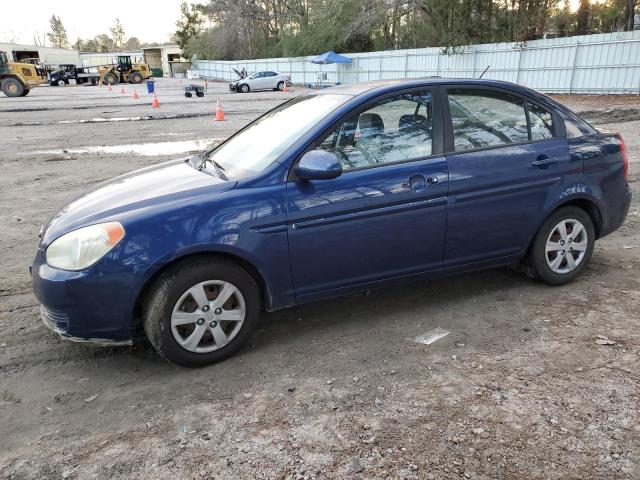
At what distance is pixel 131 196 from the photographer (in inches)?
136

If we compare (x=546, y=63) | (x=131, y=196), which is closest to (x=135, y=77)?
(x=546, y=63)

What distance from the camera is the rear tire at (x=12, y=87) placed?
106 feet

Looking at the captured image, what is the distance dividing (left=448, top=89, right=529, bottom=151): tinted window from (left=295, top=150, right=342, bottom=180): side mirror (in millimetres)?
1059

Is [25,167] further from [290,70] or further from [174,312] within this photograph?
[290,70]

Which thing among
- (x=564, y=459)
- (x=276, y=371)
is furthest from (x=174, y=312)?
(x=564, y=459)

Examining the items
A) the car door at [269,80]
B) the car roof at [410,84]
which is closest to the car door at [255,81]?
the car door at [269,80]

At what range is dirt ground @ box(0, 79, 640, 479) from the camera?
250 centimetres

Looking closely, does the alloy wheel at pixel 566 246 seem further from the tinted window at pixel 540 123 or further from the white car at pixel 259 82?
the white car at pixel 259 82

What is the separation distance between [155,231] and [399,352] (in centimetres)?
171

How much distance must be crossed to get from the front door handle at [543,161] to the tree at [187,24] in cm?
9630

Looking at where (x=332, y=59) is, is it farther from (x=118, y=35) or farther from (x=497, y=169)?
(x=118, y=35)

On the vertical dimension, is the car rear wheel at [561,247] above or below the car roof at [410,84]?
below

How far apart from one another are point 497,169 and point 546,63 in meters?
23.9

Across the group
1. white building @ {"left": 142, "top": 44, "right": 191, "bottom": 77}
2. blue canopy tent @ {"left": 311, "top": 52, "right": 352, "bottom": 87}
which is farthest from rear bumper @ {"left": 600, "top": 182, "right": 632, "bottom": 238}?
white building @ {"left": 142, "top": 44, "right": 191, "bottom": 77}
